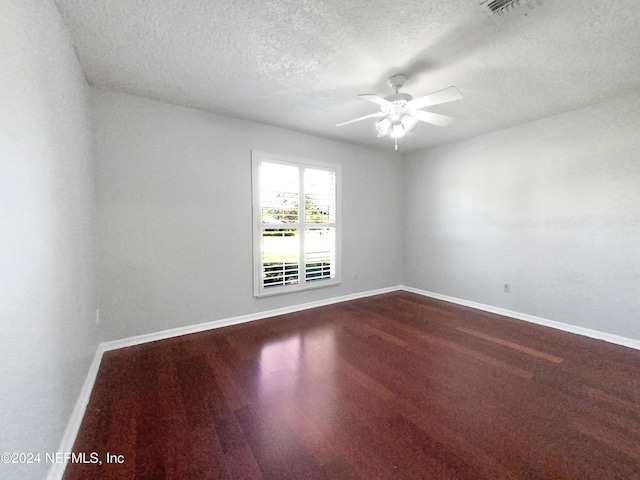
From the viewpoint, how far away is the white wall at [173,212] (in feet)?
8.41

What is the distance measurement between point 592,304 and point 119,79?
17.6 feet

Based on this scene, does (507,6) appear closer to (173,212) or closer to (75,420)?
(173,212)

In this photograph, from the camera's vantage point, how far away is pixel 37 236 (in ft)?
3.86

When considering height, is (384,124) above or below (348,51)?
below

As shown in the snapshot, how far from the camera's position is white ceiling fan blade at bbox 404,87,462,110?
1.96 metres

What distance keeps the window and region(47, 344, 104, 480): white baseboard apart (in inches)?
66.5

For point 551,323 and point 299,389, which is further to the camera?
point 551,323

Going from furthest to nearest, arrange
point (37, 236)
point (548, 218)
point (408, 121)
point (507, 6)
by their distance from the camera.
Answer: point (548, 218)
point (408, 121)
point (507, 6)
point (37, 236)

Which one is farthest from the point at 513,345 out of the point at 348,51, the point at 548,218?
the point at 348,51

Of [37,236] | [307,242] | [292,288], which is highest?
[37,236]

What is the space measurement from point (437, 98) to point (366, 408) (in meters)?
2.37

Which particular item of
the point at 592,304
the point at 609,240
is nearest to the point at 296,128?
the point at 609,240

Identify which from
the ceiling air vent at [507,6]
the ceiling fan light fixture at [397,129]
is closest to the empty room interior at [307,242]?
the ceiling air vent at [507,6]

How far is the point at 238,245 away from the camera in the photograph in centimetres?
325
